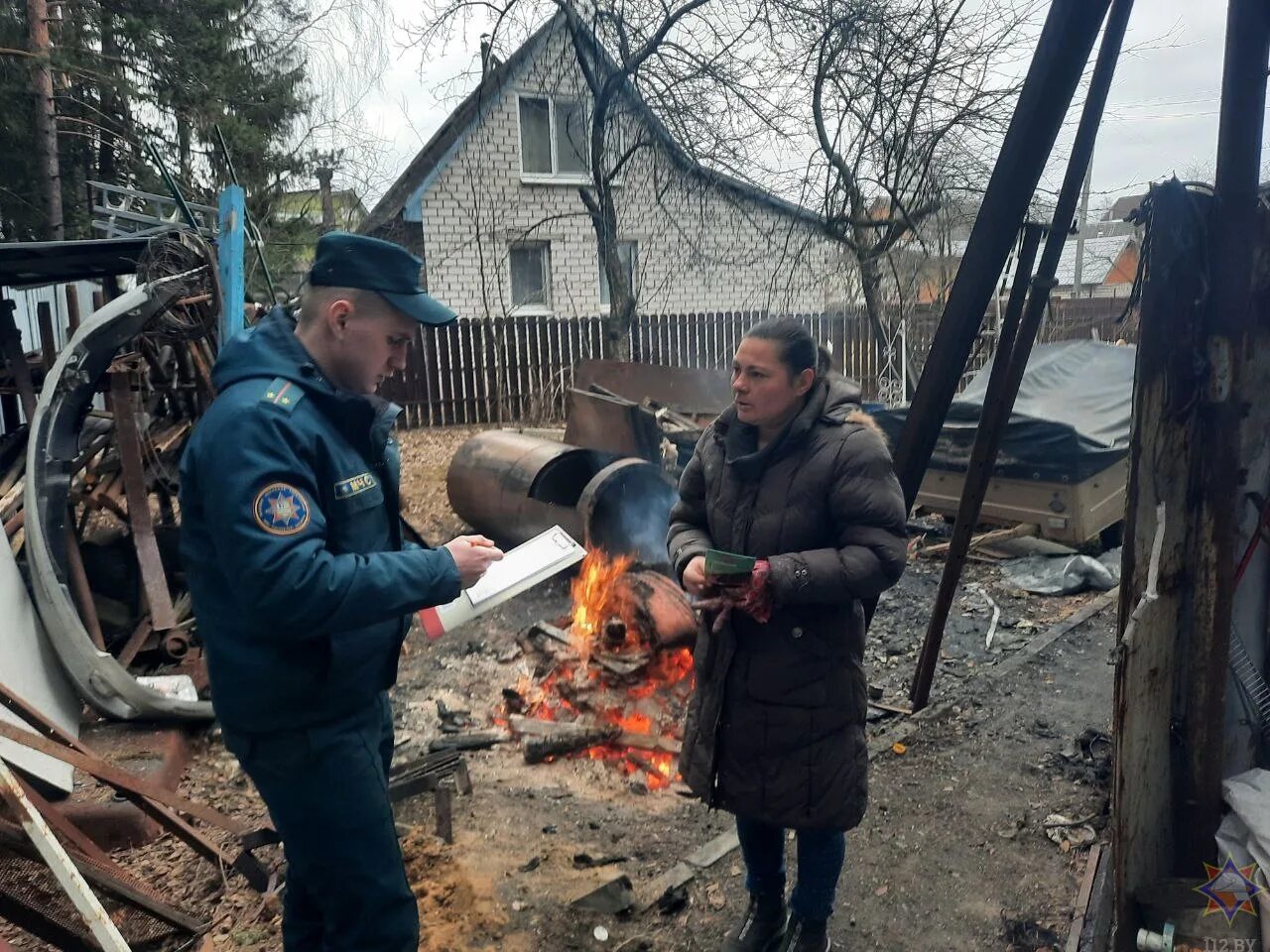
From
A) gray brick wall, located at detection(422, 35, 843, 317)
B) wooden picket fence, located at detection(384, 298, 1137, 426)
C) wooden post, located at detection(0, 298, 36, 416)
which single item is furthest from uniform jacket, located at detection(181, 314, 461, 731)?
gray brick wall, located at detection(422, 35, 843, 317)

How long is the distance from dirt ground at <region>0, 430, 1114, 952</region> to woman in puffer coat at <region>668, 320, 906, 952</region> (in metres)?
0.75

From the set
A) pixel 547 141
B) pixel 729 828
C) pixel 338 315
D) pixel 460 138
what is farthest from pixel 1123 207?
pixel 338 315

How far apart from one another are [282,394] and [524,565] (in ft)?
3.30

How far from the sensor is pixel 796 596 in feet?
7.98

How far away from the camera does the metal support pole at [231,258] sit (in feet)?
17.1

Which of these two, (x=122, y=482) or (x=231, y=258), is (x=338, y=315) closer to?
(x=231, y=258)

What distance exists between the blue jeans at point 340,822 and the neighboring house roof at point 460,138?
1119cm

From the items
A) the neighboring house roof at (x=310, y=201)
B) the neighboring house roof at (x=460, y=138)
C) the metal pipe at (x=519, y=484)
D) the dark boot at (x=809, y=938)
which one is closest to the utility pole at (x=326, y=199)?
the neighboring house roof at (x=310, y=201)

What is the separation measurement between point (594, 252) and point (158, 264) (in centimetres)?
1359

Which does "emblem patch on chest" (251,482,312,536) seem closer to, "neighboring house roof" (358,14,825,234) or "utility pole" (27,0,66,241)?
"neighboring house roof" (358,14,825,234)

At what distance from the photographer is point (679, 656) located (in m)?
5.29

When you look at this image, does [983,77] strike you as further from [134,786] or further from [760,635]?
[134,786]

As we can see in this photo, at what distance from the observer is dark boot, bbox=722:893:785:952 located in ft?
9.33

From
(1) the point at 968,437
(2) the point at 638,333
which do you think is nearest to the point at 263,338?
(1) the point at 968,437
